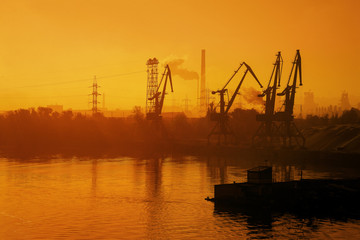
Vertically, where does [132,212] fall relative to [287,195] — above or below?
below

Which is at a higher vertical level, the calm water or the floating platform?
the floating platform

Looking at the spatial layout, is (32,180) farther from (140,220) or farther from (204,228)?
(204,228)

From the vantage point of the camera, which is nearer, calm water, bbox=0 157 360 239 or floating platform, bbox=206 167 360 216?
calm water, bbox=0 157 360 239

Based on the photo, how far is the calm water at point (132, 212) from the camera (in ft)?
60.0

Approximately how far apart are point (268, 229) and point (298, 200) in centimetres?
464

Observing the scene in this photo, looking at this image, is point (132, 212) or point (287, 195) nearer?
point (132, 212)

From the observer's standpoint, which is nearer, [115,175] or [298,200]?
[298,200]

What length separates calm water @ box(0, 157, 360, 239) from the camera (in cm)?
1830

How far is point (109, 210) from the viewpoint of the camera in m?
22.6

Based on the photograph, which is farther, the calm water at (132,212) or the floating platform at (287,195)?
the floating platform at (287,195)

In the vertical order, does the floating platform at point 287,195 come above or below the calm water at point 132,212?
above

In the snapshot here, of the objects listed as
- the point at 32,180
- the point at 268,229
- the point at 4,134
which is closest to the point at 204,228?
the point at 268,229

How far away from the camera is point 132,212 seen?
22.1 meters

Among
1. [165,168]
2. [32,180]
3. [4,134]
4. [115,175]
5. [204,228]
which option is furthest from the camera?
[4,134]
